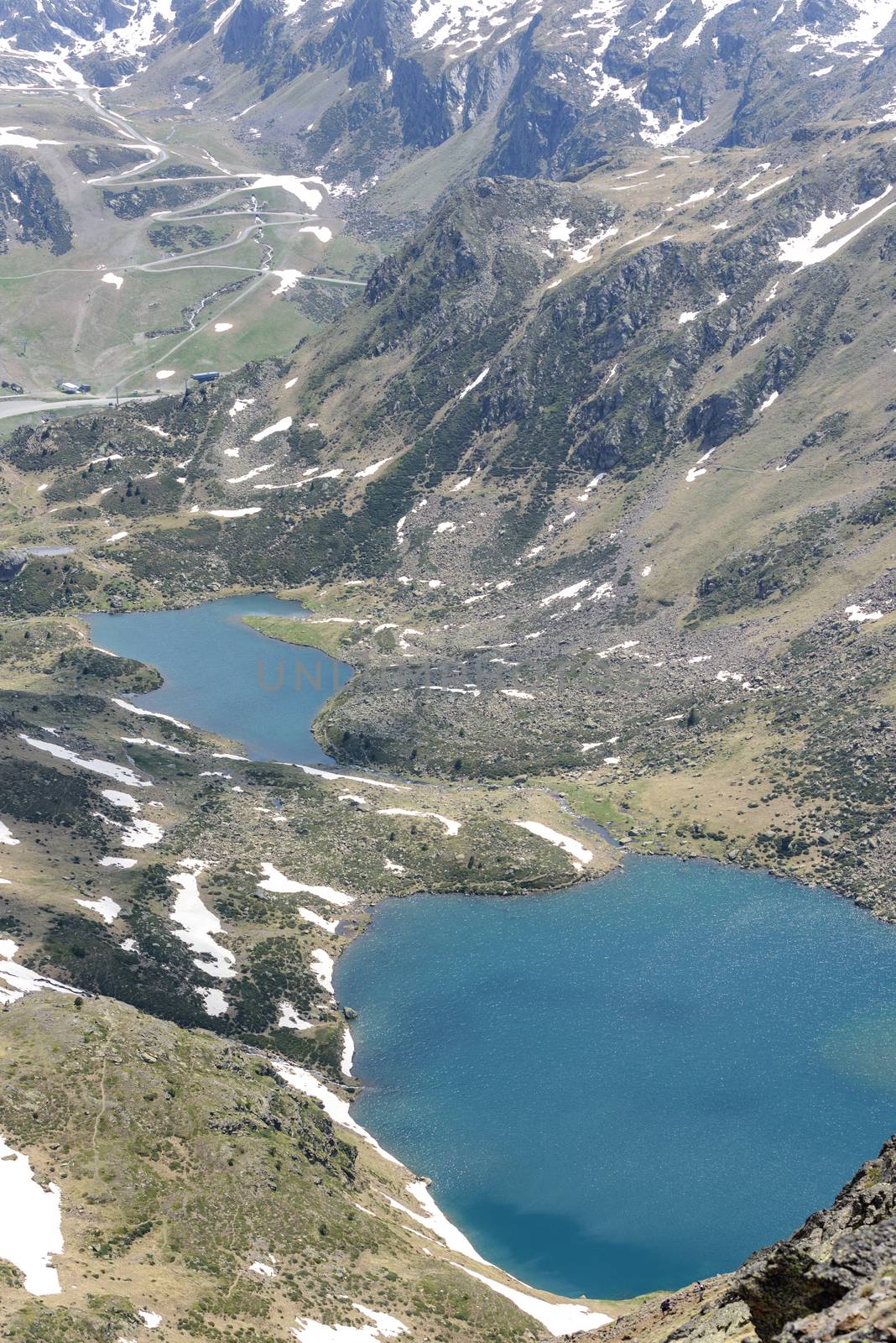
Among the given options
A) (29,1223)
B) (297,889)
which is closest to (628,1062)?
(297,889)

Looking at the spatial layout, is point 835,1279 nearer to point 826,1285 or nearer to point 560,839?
point 826,1285

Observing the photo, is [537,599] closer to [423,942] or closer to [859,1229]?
[423,942]

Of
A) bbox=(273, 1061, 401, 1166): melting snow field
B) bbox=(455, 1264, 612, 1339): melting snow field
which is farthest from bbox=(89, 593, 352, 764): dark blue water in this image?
bbox=(455, 1264, 612, 1339): melting snow field

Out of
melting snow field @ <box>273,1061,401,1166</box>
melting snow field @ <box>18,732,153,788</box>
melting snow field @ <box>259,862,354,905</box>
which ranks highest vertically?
melting snow field @ <box>18,732,153,788</box>

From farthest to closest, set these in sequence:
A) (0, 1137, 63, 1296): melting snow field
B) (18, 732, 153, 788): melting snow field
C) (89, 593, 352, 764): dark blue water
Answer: (89, 593, 352, 764): dark blue water < (18, 732, 153, 788): melting snow field < (0, 1137, 63, 1296): melting snow field

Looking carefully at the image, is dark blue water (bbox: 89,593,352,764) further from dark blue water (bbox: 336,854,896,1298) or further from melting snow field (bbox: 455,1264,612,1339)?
melting snow field (bbox: 455,1264,612,1339)
